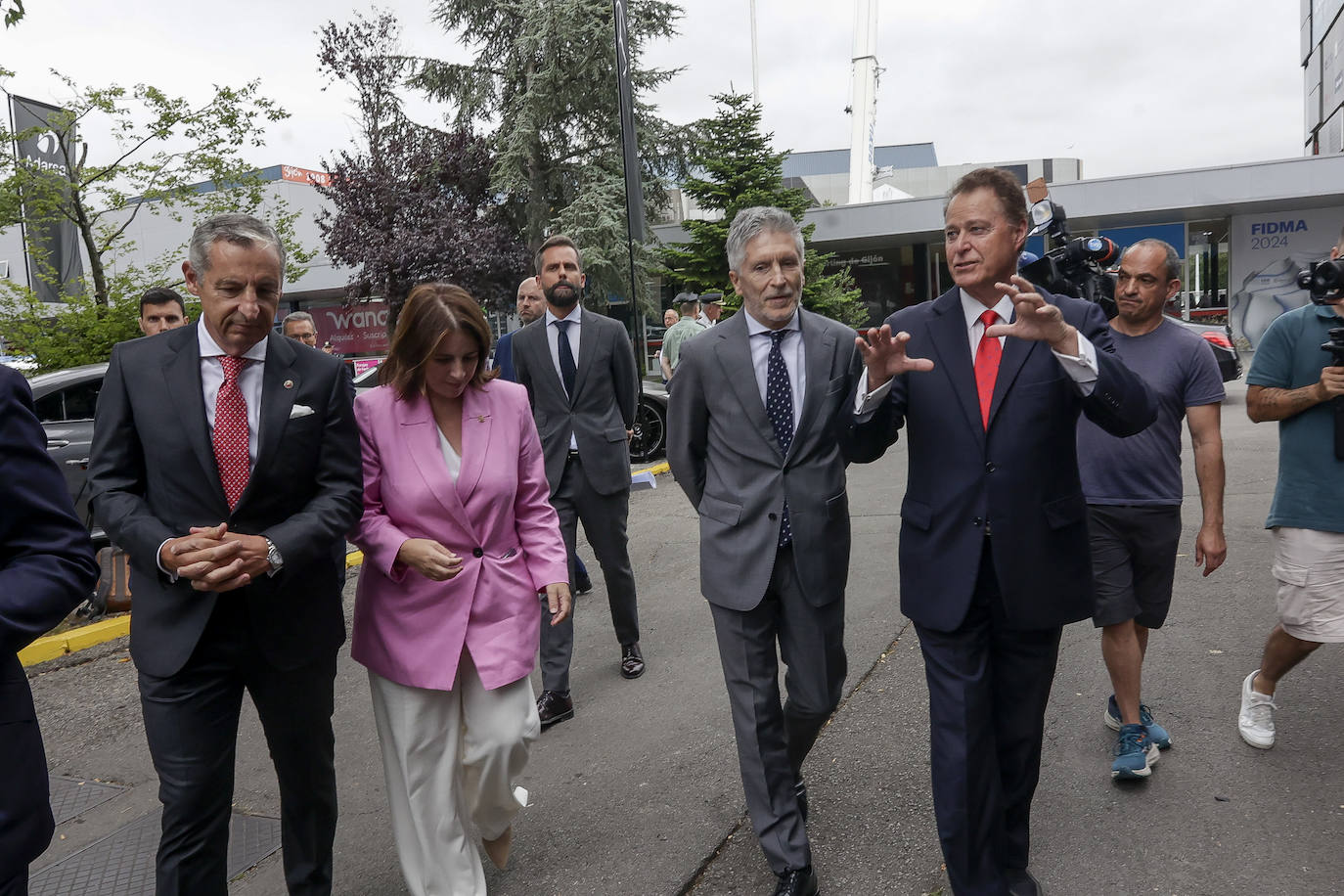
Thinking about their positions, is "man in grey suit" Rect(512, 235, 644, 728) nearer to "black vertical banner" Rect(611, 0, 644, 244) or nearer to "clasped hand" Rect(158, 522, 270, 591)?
"clasped hand" Rect(158, 522, 270, 591)

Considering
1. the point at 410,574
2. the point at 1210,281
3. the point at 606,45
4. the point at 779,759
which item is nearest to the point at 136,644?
the point at 410,574

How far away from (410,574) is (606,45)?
2748 centimetres

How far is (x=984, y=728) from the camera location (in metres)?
2.83

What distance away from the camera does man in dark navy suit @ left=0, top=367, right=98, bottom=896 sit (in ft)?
5.89

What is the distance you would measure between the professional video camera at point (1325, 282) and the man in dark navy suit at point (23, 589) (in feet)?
13.1

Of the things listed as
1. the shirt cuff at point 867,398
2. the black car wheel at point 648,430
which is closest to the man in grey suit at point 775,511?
the shirt cuff at point 867,398

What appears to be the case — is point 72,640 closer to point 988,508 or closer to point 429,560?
point 429,560

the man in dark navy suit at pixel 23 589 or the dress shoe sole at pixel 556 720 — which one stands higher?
the man in dark navy suit at pixel 23 589

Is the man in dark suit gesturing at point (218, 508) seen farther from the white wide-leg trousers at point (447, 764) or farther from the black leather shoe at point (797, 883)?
the black leather shoe at point (797, 883)

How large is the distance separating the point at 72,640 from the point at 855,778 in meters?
5.26

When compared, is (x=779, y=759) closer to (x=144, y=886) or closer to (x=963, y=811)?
(x=963, y=811)

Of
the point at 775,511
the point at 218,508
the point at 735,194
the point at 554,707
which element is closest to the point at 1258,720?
the point at 775,511

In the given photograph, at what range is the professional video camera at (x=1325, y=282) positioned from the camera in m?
3.53

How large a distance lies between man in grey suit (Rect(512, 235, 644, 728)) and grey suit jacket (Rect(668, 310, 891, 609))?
73.8 inches
